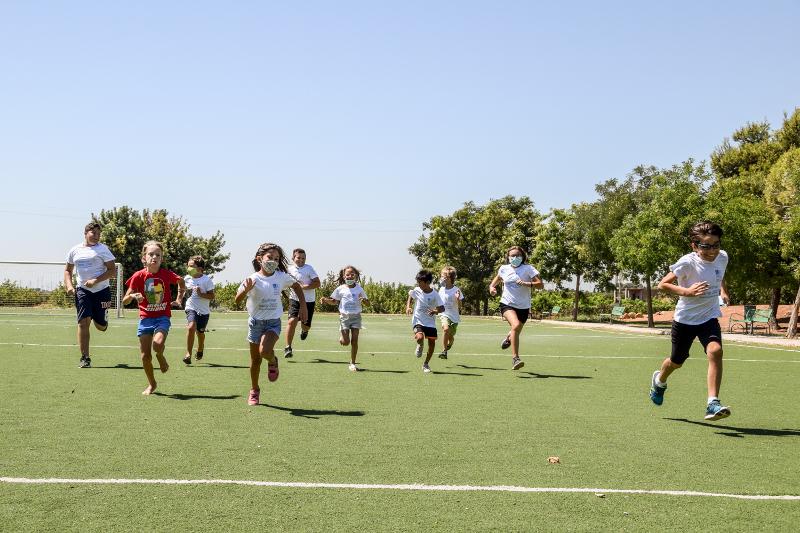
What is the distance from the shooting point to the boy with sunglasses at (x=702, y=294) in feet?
26.7

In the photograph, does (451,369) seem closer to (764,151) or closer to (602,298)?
(764,151)

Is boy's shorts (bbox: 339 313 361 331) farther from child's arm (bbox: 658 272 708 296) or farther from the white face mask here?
child's arm (bbox: 658 272 708 296)

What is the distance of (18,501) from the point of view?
15.6 feet

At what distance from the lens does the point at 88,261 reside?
12.8m

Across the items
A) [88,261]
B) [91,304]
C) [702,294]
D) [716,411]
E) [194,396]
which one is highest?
[88,261]

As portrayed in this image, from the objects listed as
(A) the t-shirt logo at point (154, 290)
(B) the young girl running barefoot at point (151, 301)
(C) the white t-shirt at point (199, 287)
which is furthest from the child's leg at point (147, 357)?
(C) the white t-shirt at point (199, 287)

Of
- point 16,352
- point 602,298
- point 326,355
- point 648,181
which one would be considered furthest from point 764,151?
point 16,352

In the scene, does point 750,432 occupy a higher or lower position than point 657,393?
lower

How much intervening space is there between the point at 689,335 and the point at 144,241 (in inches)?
2359

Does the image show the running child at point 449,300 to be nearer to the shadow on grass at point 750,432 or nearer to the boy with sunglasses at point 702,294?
the boy with sunglasses at point 702,294

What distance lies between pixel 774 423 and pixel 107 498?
6.40 meters

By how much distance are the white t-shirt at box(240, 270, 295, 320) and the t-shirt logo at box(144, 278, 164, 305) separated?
126 cm

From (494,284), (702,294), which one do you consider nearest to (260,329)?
(702,294)

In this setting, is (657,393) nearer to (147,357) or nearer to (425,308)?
(425,308)
